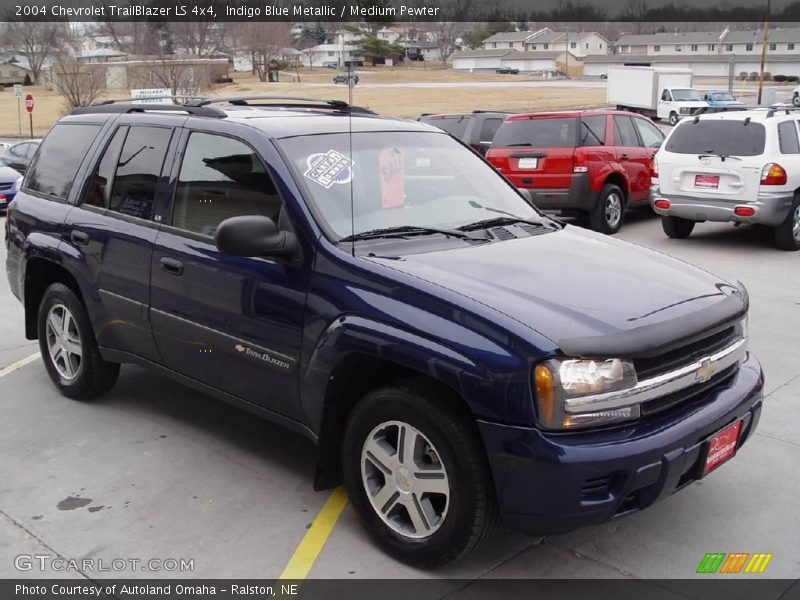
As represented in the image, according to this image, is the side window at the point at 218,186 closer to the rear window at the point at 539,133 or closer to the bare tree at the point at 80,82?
the rear window at the point at 539,133

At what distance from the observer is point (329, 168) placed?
4.31 metres

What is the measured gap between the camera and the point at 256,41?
23.8m

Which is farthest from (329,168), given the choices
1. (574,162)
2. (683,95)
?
(683,95)

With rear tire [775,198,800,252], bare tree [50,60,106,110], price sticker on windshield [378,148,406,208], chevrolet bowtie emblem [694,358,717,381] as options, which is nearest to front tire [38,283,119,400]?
price sticker on windshield [378,148,406,208]

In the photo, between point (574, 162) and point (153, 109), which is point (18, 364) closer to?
point (153, 109)

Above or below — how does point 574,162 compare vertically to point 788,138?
below

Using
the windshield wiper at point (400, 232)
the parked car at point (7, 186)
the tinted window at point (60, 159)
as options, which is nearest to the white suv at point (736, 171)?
the windshield wiper at point (400, 232)

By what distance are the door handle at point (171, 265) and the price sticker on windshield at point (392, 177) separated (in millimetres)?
1123

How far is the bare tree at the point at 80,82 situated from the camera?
139 ft

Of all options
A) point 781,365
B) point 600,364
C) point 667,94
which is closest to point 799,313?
point 781,365

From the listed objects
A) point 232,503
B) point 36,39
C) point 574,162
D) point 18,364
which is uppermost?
point 36,39

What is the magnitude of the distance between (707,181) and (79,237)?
8.34m

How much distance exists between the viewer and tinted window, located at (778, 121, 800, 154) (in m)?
11.0

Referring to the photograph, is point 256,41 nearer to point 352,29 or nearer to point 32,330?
point 352,29
